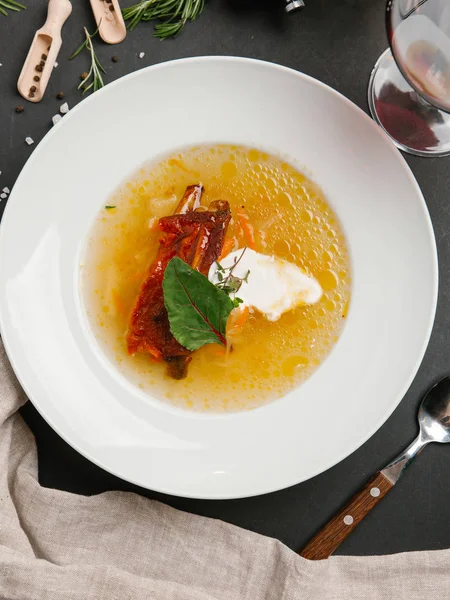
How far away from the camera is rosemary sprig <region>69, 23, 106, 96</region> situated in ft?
7.92

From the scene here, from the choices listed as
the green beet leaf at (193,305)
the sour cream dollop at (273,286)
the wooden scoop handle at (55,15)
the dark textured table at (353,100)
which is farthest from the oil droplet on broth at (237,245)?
the wooden scoop handle at (55,15)

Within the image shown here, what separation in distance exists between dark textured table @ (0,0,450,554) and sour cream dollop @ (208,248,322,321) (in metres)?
0.57

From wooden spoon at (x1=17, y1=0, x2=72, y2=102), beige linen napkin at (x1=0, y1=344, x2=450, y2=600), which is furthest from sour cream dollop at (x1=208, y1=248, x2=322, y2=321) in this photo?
wooden spoon at (x1=17, y1=0, x2=72, y2=102)

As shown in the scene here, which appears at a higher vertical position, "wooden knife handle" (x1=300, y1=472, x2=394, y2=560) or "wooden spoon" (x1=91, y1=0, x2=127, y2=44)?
"wooden spoon" (x1=91, y1=0, x2=127, y2=44)

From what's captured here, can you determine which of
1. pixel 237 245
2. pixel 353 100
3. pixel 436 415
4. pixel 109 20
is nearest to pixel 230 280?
pixel 237 245

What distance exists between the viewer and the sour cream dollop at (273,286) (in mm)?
2492

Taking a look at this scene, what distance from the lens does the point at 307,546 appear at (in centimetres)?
245

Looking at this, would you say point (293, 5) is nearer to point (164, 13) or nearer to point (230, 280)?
point (164, 13)

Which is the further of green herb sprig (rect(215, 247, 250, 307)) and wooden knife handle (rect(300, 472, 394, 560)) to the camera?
wooden knife handle (rect(300, 472, 394, 560))

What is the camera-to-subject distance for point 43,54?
2.42 metres

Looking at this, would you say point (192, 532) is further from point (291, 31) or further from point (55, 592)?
point (291, 31)

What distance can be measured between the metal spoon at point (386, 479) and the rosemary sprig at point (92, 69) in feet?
6.16

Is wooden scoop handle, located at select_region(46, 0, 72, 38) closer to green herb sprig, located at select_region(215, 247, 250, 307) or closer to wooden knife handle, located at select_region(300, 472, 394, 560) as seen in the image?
green herb sprig, located at select_region(215, 247, 250, 307)

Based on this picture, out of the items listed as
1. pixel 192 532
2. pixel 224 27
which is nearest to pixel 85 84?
pixel 224 27
